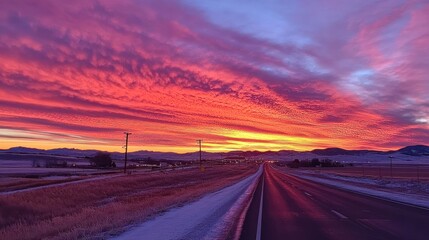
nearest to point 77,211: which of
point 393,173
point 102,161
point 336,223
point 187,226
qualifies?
point 187,226

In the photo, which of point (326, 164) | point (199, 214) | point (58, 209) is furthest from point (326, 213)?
point (326, 164)

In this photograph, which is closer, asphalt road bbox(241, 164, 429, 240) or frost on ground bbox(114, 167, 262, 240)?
frost on ground bbox(114, 167, 262, 240)

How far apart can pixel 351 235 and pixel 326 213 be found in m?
5.85

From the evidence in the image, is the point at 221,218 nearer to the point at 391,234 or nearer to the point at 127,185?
the point at 391,234

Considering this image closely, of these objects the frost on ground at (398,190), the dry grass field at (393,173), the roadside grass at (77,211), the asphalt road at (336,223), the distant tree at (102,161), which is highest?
the distant tree at (102,161)

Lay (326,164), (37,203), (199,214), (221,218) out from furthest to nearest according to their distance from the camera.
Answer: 1. (326,164)
2. (37,203)
3. (199,214)
4. (221,218)

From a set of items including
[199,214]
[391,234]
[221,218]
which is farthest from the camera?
[199,214]

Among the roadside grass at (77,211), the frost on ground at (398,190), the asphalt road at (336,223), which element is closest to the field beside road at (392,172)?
the frost on ground at (398,190)

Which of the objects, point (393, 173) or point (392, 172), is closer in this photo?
point (393, 173)

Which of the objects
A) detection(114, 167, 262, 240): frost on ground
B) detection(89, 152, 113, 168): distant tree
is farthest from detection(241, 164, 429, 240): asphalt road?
detection(89, 152, 113, 168): distant tree

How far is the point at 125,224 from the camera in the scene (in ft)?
46.6

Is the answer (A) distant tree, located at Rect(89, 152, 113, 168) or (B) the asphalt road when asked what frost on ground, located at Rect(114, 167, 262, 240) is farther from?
(A) distant tree, located at Rect(89, 152, 113, 168)

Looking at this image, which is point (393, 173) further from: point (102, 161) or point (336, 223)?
point (102, 161)

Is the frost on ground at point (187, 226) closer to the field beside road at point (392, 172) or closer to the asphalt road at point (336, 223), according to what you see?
the asphalt road at point (336, 223)
